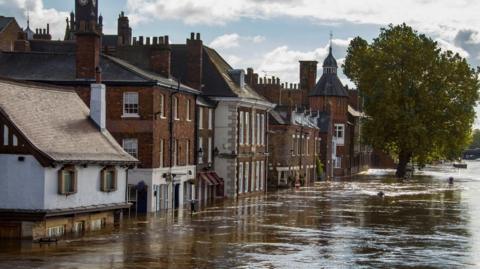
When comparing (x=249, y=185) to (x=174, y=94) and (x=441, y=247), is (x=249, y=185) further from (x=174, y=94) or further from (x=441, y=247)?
(x=441, y=247)

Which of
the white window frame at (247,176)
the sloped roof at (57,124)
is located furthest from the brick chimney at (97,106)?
the white window frame at (247,176)

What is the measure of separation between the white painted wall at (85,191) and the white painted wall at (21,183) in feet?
1.10

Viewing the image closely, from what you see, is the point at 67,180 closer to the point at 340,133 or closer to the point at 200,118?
the point at 200,118

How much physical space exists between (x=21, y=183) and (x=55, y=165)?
5.19ft

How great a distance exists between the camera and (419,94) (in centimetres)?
10588

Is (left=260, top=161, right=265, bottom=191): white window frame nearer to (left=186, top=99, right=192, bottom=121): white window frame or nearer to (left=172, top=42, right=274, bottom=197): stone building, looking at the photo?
(left=172, top=42, right=274, bottom=197): stone building

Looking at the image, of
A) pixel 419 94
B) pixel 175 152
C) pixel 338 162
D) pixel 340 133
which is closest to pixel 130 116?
pixel 175 152

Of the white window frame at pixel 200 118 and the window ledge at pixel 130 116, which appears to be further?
the white window frame at pixel 200 118

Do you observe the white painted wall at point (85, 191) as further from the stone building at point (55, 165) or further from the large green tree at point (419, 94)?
the large green tree at point (419, 94)

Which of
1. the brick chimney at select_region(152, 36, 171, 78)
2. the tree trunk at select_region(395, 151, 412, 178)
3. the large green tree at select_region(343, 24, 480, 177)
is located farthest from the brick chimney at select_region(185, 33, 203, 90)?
the tree trunk at select_region(395, 151, 412, 178)

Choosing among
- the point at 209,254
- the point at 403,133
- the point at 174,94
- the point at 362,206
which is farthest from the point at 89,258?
the point at 403,133

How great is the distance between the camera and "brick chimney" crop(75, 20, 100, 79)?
5453 cm

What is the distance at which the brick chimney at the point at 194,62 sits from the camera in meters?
70.6

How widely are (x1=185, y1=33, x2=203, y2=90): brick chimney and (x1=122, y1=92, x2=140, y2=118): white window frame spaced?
14757 millimetres
